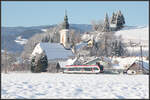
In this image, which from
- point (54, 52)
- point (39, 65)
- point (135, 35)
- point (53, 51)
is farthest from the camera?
point (135, 35)

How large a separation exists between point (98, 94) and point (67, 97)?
5.55 feet

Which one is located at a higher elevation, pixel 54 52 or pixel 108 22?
pixel 108 22

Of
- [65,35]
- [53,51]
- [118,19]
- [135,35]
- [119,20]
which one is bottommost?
[53,51]

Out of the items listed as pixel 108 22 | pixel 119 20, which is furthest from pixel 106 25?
pixel 119 20

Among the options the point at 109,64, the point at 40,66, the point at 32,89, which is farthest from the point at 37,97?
the point at 109,64

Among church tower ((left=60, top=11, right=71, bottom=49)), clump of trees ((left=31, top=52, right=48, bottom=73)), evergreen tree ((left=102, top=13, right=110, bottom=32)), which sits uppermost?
evergreen tree ((left=102, top=13, right=110, bottom=32))

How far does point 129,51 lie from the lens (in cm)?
9838

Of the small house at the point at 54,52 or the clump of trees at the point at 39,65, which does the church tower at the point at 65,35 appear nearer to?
the small house at the point at 54,52

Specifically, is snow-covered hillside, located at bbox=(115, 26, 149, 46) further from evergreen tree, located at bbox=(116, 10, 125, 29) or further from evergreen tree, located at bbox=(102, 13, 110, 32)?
evergreen tree, located at bbox=(102, 13, 110, 32)

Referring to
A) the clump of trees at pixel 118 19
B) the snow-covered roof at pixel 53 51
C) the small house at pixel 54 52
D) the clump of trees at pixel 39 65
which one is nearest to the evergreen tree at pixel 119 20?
the clump of trees at pixel 118 19

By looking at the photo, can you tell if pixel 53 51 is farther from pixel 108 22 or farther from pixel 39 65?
pixel 108 22

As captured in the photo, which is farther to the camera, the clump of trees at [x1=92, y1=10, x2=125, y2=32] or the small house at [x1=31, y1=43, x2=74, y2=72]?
the clump of trees at [x1=92, y1=10, x2=125, y2=32]

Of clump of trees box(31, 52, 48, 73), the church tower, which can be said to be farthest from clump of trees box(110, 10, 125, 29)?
clump of trees box(31, 52, 48, 73)

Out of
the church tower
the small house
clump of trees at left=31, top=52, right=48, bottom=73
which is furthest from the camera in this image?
the church tower
